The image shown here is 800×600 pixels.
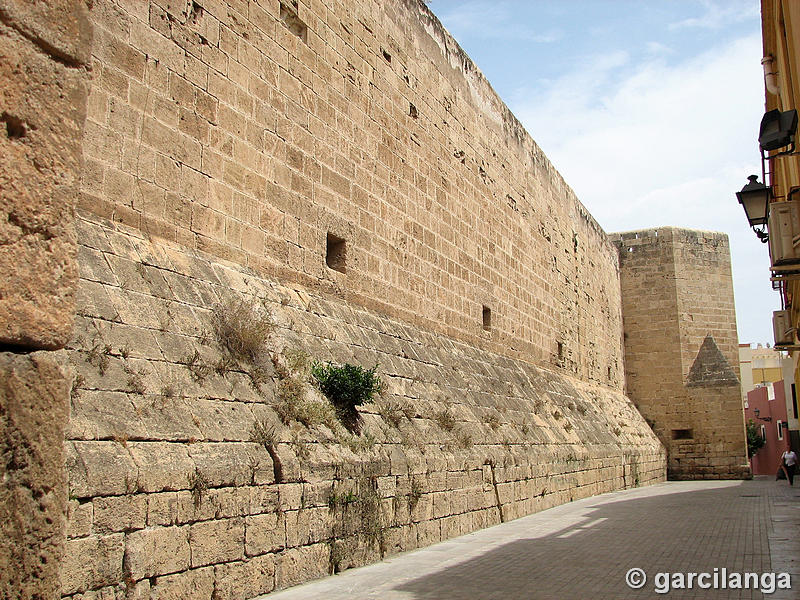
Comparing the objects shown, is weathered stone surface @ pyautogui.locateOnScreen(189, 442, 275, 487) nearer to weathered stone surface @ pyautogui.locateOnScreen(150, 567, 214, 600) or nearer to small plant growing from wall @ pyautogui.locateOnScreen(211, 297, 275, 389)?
weathered stone surface @ pyautogui.locateOnScreen(150, 567, 214, 600)

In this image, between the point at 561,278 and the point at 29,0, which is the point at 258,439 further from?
the point at 561,278

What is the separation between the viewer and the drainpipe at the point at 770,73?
29.1 ft

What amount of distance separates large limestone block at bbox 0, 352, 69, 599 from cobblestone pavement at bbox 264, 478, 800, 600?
280 centimetres

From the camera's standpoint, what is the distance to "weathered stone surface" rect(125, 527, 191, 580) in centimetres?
360

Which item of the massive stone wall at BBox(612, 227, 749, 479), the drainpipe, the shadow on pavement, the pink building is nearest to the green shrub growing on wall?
the shadow on pavement

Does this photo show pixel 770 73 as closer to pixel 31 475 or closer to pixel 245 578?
pixel 245 578

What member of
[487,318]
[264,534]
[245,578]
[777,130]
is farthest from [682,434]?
[245,578]

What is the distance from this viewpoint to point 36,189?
200 cm

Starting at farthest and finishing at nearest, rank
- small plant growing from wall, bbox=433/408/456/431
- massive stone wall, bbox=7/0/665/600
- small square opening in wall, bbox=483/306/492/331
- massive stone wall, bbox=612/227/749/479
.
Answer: massive stone wall, bbox=612/227/749/479
small square opening in wall, bbox=483/306/492/331
small plant growing from wall, bbox=433/408/456/431
massive stone wall, bbox=7/0/665/600

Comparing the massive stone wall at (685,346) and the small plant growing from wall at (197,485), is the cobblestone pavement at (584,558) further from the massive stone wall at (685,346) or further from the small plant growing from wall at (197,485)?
the massive stone wall at (685,346)

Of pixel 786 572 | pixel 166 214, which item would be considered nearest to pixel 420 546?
pixel 786 572

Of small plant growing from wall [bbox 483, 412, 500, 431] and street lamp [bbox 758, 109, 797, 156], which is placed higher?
street lamp [bbox 758, 109, 797, 156]

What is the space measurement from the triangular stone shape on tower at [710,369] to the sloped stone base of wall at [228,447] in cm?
1436

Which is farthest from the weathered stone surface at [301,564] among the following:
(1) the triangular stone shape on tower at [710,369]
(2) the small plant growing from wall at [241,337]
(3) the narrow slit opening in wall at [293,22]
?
(1) the triangular stone shape on tower at [710,369]
